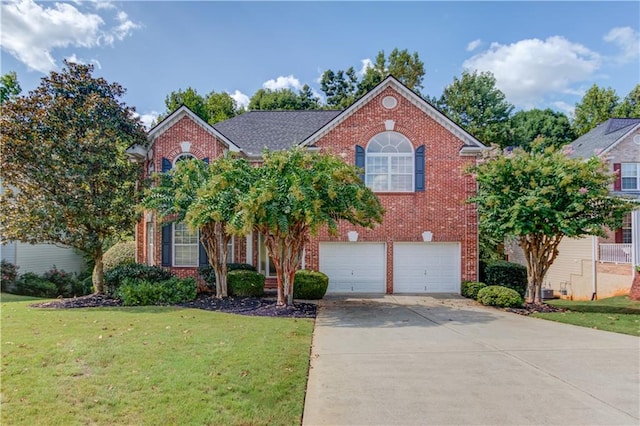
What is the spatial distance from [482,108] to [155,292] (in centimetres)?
2883

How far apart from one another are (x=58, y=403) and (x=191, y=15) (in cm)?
1202

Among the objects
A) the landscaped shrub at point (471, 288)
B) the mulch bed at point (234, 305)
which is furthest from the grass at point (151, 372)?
the landscaped shrub at point (471, 288)

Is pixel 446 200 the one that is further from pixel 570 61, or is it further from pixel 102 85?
pixel 570 61

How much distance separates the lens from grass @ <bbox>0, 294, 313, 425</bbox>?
4.25 metres

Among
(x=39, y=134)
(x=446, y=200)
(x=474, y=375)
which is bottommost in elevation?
(x=474, y=375)

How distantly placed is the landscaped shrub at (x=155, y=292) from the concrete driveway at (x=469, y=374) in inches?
200

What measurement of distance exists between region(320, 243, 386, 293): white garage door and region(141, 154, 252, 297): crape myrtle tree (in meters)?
4.19

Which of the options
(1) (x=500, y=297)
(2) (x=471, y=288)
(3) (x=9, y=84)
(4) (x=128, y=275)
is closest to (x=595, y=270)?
(2) (x=471, y=288)

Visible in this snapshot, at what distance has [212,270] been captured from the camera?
1385 cm

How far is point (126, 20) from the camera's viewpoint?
1170 centimetres

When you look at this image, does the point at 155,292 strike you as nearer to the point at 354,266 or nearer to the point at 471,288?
the point at 354,266

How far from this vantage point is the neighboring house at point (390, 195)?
48.6ft

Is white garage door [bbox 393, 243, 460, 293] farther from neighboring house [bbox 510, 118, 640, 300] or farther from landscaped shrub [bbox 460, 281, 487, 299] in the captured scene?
neighboring house [bbox 510, 118, 640, 300]

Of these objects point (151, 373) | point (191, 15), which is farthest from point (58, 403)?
point (191, 15)
